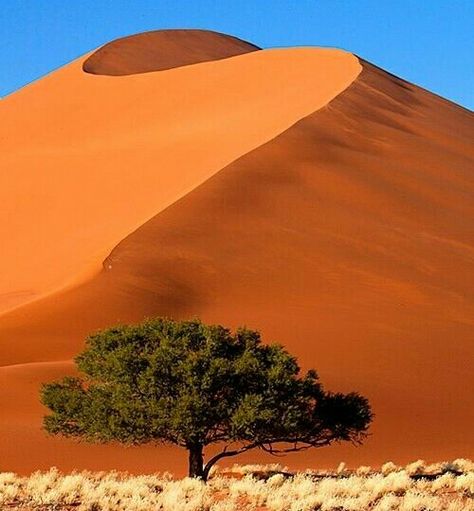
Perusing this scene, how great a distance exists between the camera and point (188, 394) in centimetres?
2138

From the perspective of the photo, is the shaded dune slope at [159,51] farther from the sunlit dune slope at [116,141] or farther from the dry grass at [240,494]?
the dry grass at [240,494]

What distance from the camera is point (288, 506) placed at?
674 inches

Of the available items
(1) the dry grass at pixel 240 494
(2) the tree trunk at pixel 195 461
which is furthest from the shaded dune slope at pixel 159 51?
(1) the dry grass at pixel 240 494

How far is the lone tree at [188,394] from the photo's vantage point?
21.3 m

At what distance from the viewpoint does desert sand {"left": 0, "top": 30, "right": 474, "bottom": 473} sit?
31.3m

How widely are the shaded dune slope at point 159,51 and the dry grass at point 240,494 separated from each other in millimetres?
59261

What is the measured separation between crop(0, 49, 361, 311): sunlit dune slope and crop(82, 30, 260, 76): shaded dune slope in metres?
2.36

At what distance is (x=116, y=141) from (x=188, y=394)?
40047 mm

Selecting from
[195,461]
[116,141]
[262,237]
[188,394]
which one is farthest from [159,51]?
[188,394]

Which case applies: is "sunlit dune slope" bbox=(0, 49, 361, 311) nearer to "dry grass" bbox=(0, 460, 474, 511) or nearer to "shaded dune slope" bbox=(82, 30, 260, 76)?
"shaded dune slope" bbox=(82, 30, 260, 76)

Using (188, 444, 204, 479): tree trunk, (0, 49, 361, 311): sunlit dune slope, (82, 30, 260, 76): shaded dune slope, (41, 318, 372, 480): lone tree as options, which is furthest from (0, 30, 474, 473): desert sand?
(82, 30, 260, 76): shaded dune slope

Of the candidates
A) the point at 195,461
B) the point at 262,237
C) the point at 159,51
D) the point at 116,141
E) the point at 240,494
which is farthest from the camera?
the point at 159,51

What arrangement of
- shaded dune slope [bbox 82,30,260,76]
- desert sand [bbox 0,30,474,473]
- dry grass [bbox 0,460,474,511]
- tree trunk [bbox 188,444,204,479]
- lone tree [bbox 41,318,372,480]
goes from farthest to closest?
1. shaded dune slope [bbox 82,30,260,76]
2. desert sand [bbox 0,30,474,473]
3. tree trunk [bbox 188,444,204,479]
4. lone tree [bbox 41,318,372,480]
5. dry grass [bbox 0,460,474,511]

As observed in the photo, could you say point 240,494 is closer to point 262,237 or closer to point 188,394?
point 188,394
